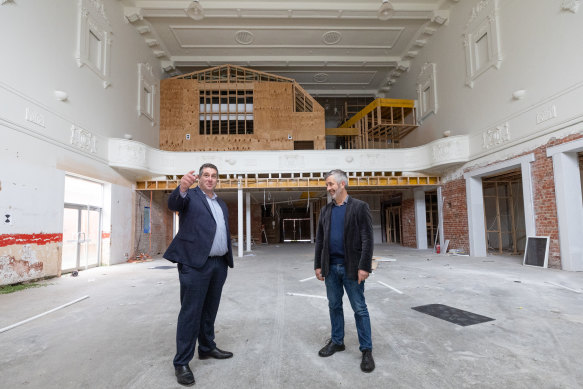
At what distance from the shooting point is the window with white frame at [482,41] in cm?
983

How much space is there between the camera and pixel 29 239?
280 inches

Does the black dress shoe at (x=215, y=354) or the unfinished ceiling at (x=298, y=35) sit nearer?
the black dress shoe at (x=215, y=354)

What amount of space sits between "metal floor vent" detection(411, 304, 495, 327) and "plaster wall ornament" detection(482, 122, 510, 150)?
24.9 ft

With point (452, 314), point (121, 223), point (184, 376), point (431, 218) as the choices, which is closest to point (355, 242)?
point (184, 376)

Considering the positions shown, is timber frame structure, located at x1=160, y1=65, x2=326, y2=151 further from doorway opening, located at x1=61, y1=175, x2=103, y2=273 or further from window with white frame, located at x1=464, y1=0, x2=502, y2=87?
window with white frame, located at x1=464, y1=0, x2=502, y2=87

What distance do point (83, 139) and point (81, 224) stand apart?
2.60 m

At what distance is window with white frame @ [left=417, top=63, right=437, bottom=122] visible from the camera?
13898 millimetres

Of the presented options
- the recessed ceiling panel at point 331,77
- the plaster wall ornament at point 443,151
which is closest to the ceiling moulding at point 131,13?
the recessed ceiling panel at point 331,77

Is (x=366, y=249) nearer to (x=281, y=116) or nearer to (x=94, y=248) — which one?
(x=94, y=248)

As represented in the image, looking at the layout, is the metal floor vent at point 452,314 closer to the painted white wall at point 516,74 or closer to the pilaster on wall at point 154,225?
the painted white wall at point 516,74

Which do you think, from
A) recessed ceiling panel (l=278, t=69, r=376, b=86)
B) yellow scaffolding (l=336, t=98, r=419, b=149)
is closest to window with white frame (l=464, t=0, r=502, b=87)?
yellow scaffolding (l=336, t=98, r=419, b=149)

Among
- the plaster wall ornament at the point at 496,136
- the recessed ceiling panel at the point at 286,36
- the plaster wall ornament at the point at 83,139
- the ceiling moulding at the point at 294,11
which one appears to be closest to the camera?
the plaster wall ornament at the point at 83,139

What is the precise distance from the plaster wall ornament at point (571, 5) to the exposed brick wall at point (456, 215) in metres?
5.77

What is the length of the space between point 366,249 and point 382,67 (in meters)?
17.5
